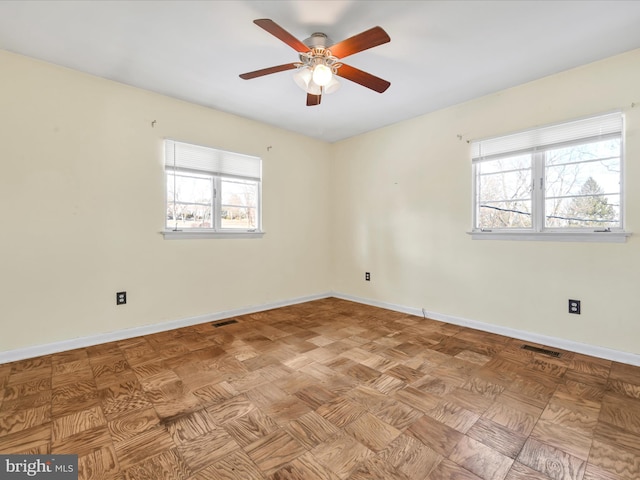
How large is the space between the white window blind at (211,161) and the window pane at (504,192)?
2641mm

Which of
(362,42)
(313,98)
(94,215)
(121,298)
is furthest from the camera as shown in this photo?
(121,298)

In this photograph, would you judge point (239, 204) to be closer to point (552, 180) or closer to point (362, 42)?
point (362, 42)

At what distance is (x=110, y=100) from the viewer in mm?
2805

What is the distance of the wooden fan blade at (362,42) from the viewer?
66.7 inches

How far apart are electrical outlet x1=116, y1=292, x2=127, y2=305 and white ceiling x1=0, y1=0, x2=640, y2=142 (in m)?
2.01

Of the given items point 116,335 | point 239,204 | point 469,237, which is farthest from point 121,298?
point 469,237

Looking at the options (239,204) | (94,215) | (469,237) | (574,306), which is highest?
(239,204)

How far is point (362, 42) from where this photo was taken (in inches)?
71.2

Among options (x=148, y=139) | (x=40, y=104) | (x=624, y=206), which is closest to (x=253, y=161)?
Answer: (x=148, y=139)

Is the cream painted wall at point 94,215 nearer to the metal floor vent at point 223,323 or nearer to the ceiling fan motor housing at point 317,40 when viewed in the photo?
the metal floor vent at point 223,323

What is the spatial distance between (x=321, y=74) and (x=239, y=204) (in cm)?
212

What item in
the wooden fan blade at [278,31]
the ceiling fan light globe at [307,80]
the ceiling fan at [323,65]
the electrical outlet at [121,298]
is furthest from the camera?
the electrical outlet at [121,298]

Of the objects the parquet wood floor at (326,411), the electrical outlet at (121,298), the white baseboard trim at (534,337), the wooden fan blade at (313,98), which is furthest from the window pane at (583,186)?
the electrical outlet at (121,298)

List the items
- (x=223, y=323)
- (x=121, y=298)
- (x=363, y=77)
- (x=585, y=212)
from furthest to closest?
(x=223, y=323), (x=121, y=298), (x=585, y=212), (x=363, y=77)
